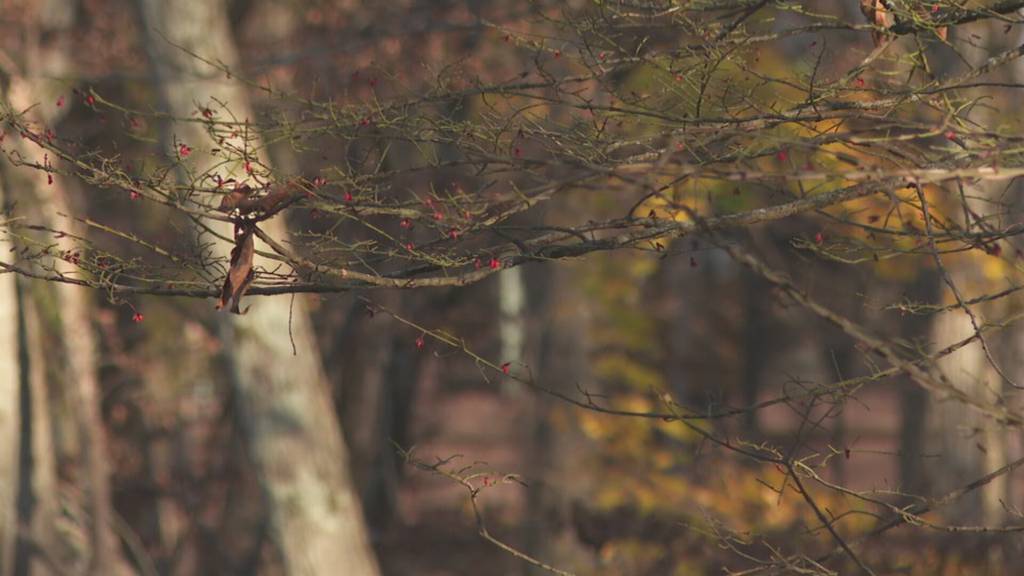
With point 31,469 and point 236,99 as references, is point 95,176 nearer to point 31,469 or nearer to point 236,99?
point 236,99

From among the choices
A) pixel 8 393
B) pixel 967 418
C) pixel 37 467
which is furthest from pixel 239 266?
pixel 967 418

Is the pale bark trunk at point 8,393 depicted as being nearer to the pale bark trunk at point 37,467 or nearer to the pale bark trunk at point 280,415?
the pale bark trunk at point 37,467

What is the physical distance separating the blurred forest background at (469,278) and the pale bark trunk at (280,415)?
0.08ft

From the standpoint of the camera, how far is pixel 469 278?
10.7ft

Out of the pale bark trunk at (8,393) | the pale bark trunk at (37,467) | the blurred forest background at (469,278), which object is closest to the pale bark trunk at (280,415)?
the blurred forest background at (469,278)

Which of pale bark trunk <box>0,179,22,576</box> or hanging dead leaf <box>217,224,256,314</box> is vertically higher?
pale bark trunk <box>0,179,22,576</box>

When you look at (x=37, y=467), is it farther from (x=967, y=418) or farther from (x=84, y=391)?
(x=967, y=418)

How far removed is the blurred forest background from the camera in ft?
11.7

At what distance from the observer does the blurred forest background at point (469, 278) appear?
11.7 ft

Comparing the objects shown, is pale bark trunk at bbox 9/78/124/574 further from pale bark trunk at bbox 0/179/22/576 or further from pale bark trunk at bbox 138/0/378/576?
pale bark trunk at bbox 138/0/378/576

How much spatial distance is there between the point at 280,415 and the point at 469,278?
6.69 m

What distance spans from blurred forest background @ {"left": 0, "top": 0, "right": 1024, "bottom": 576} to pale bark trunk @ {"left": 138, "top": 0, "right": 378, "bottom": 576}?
2 cm

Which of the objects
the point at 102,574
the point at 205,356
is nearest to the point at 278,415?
the point at 102,574

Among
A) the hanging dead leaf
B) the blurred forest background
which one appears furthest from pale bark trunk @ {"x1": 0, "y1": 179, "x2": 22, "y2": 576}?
the hanging dead leaf
